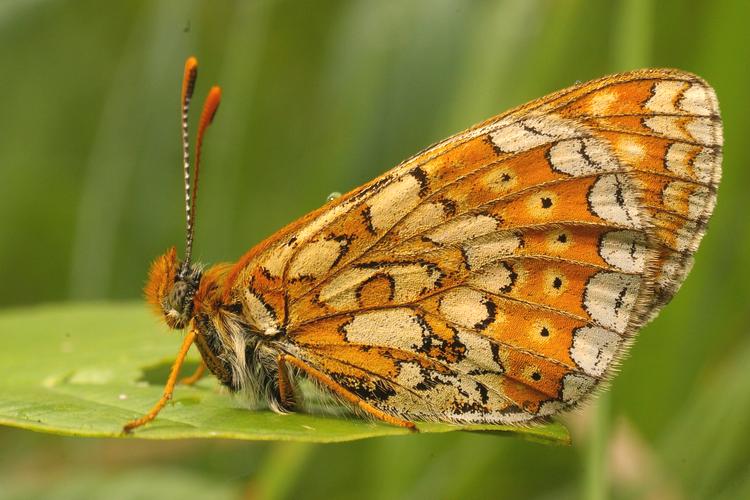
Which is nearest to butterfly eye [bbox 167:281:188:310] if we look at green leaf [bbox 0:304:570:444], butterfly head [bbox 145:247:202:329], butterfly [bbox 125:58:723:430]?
butterfly head [bbox 145:247:202:329]

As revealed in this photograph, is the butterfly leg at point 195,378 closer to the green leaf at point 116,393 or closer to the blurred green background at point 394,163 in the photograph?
the green leaf at point 116,393

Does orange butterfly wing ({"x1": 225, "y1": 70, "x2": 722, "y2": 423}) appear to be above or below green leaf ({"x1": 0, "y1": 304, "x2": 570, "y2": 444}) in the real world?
above

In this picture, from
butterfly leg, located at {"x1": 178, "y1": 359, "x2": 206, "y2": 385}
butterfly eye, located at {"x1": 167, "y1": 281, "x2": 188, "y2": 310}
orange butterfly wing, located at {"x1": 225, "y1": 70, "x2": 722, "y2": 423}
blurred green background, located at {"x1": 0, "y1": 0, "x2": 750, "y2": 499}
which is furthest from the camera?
blurred green background, located at {"x1": 0, "y1": 0, "x2": 750, "y2": 499}

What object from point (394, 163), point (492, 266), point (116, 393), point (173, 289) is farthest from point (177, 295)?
point (394, 163)

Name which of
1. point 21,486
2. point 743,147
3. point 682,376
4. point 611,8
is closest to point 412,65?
point 611,8

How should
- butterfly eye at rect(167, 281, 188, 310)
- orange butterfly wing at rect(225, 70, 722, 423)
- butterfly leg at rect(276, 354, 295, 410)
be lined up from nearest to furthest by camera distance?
orange butterfly wing at rect(225, 70, 722, 423) < butterfly leg at rect(276, 354, 295, 410) < butterfly eye at rect(167, 281, 188, 310)

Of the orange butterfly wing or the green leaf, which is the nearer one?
the green leaf

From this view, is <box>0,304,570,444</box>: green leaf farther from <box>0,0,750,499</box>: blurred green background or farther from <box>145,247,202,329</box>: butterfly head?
<box>0,0,750,499</box>: blurred green background

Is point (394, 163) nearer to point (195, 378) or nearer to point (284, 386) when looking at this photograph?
point (195, 378)

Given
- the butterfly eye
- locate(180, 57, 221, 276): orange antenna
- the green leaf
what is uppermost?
locate(180, 57, 221, 276): orange antenna
